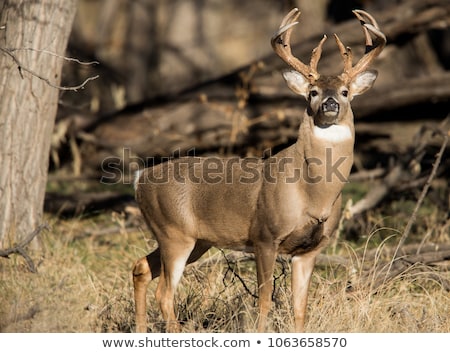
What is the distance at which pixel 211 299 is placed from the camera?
266 inches

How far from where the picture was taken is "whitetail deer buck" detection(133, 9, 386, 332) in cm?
614

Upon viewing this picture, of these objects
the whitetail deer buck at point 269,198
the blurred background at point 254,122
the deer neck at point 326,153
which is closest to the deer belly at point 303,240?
the whitetail deer buck at point 269,198

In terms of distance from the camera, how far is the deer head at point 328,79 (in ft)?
20.1

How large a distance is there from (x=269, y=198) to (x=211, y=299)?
3.27 ft

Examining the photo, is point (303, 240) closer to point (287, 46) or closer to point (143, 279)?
point (143, 279)

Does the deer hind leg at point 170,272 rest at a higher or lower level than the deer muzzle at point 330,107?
lower

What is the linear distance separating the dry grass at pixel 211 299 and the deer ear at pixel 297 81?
1.35 meters

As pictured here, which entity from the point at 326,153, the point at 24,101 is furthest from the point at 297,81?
the point at 24,101

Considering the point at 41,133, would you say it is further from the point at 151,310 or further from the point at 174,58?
the point at 174,58

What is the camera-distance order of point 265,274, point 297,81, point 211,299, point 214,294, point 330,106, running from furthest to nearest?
point 214,294, point 211,299, point 297,81, point 265,274, point 330,106

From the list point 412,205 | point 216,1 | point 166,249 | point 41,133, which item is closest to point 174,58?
point 216,1

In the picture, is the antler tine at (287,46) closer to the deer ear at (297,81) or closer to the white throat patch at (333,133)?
the deer ear at (297,81)

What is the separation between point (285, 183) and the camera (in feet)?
20.3
